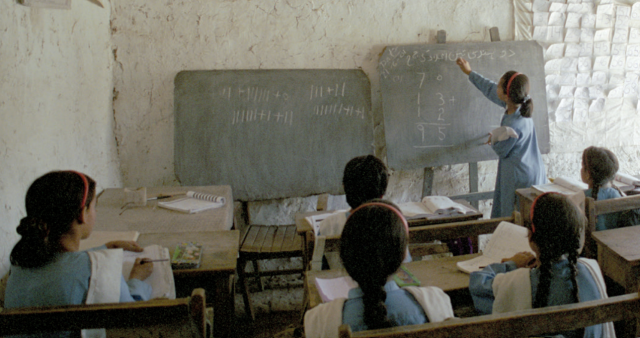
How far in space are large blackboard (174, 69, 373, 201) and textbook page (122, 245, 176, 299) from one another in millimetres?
1432

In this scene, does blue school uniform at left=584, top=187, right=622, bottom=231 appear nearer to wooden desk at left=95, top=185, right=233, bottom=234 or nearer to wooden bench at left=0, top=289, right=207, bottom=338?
wooden desk at left=95, top=185, right=233, bottom=234

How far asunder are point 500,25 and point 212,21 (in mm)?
2117

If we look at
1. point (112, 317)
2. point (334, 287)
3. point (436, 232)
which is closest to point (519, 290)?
point (436, 232)

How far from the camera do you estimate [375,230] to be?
128 cm

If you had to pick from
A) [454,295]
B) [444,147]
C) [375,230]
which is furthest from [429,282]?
[444,147]

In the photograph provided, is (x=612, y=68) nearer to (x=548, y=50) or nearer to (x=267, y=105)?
(x=548, y=50)

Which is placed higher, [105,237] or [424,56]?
[424,56]

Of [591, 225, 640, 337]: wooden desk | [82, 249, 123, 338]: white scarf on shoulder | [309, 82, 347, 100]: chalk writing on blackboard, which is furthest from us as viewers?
[309, 82, 347, 100]: chalk writing on blackboard

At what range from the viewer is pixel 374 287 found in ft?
4.21

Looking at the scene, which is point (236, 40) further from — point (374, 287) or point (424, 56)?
point (374, 287)

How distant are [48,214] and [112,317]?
0.43 meters

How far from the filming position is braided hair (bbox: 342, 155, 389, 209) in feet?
6.54

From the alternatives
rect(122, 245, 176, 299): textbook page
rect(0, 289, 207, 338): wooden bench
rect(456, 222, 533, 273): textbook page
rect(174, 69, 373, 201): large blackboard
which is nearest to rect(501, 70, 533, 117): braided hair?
rect(174, 69, 373, 201): large blackboard

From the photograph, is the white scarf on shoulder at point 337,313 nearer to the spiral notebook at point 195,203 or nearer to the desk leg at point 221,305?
the desk leg at point 221,305
